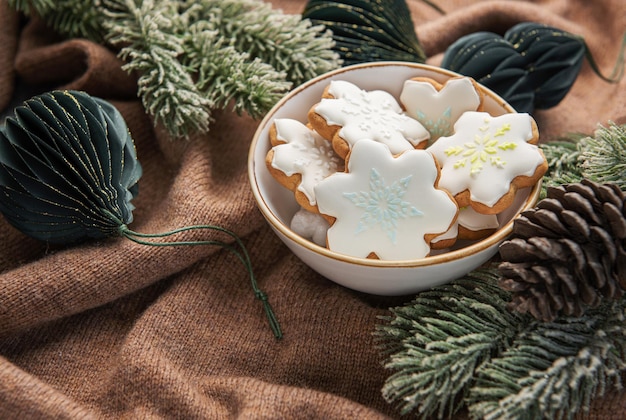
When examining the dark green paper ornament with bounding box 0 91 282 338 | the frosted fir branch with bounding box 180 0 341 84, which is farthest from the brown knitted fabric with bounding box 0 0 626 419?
the frosted fir branch with bounding box 180 0 341 84

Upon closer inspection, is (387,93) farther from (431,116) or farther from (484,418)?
(484,418)

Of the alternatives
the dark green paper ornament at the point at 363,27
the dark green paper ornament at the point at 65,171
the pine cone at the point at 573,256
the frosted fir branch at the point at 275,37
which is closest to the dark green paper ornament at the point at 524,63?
the dark green paper ornament at the point at 363,27

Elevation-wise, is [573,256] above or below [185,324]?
above

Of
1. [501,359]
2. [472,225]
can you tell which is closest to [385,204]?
[472,225]

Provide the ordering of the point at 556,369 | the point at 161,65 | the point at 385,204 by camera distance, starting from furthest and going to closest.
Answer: the point at 161,65
the point at 385,204
the point at 556,369

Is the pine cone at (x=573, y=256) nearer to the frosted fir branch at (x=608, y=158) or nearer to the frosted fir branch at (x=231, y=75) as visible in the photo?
the frosted fir branch at (x=608, y=158)

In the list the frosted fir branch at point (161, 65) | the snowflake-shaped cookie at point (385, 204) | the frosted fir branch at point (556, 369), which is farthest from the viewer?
the frosted fir branch at point (161, 65)

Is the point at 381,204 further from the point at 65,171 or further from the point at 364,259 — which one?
the point at 65,171
